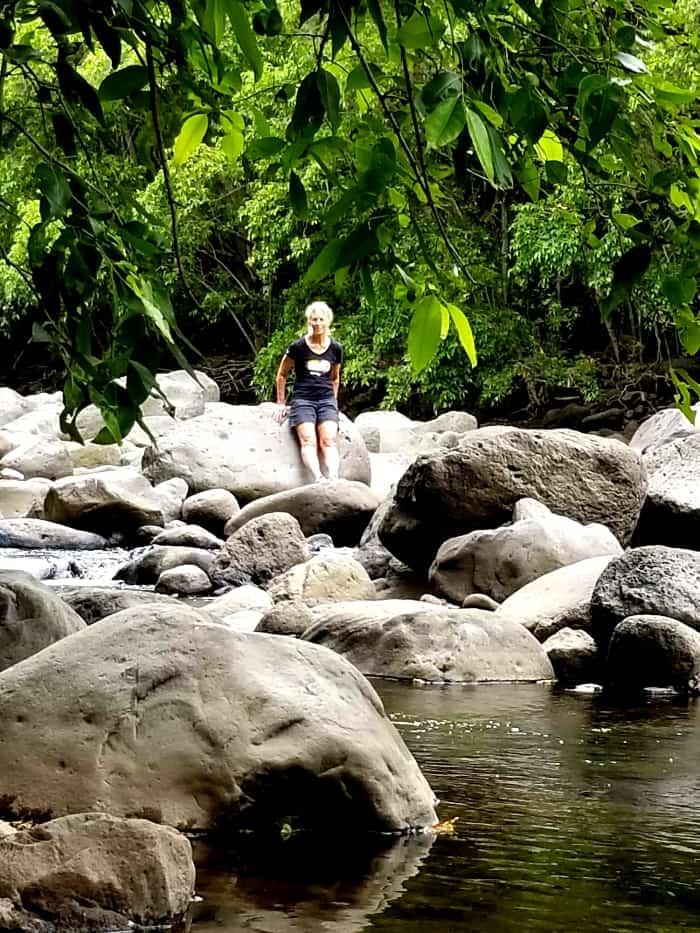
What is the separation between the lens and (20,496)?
19.0 metres

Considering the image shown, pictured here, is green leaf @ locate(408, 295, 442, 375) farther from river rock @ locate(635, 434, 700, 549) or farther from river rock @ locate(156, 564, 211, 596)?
river rock @ locate(156, 564, 211, 596)

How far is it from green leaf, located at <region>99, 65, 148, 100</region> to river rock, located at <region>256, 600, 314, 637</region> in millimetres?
7188

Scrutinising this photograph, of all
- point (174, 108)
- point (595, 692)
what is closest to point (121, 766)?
point (174, 108)

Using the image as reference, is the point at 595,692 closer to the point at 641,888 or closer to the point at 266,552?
the point at 641,888

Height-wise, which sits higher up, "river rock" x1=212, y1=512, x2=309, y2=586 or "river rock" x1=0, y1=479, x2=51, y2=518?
"river rock" x1=212, y1=512, x2=309, y2=586

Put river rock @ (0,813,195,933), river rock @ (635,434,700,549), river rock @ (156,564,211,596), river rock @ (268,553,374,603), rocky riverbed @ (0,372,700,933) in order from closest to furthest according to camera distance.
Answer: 1. river rock @ (0,813,195,933)
2. rocky riverbed @ (0,372,700,933)
3. river rock @ (268,553,374,603)
4. river rock @ (635,434,700,549)
5. river rock @ (156,564,211,596)

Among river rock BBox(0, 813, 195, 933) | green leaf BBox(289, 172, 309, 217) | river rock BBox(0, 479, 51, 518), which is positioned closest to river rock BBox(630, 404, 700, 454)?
river rock BBox(0, 479, 51, 518)

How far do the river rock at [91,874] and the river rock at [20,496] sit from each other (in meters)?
14.6

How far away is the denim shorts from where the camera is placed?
17.8 m

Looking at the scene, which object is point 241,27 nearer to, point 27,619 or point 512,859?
point 512,859

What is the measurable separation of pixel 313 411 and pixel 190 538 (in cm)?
333

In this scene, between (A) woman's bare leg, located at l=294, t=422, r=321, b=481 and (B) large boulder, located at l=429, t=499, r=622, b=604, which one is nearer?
(B) large boulder, located at l=429, t=499, r=622, b=604

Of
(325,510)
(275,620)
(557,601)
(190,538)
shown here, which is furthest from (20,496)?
(557,601)

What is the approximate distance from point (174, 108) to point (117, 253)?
74 cm
